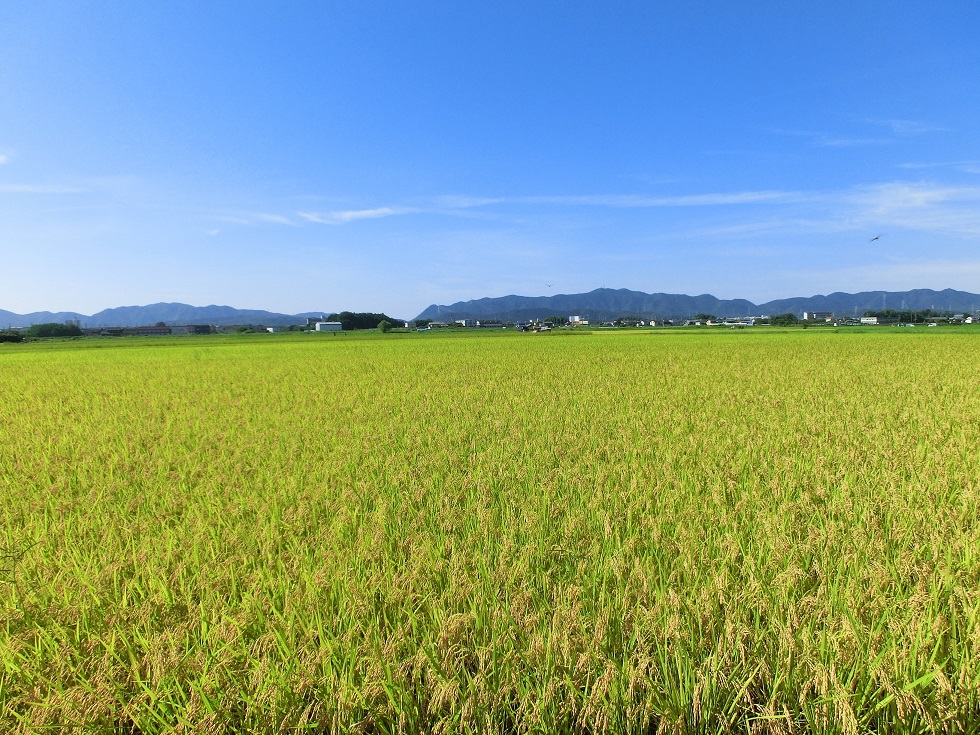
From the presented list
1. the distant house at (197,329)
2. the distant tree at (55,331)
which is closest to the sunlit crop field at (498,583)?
the distant tree at (55,331)

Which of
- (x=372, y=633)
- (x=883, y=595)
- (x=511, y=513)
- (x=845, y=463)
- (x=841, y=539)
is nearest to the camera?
(x=372, y=633)

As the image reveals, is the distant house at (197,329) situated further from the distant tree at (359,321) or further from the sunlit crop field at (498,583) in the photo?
the sunlit crop field at (498,583)

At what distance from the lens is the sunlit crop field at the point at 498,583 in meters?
1.65

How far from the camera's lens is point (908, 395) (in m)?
8.30

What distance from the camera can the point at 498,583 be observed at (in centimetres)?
237

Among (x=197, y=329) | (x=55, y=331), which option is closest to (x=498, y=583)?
(x=55, y=331)

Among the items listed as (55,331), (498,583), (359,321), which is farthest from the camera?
(359,321)

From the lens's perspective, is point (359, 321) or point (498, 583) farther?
point (359, 321)

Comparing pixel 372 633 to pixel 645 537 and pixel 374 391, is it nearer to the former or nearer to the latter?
pixel 645 537

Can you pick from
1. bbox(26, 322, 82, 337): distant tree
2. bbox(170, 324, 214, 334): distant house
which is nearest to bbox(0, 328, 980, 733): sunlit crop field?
bbox(26, 322, 82, 337): distant tree

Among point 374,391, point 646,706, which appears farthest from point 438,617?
point 374,391

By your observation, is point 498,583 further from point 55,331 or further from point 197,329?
point 197,329

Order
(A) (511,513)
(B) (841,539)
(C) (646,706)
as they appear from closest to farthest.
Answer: (C) (646,706), (B) (841,539), (A) (511,513)

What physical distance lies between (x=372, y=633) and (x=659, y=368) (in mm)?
13389
